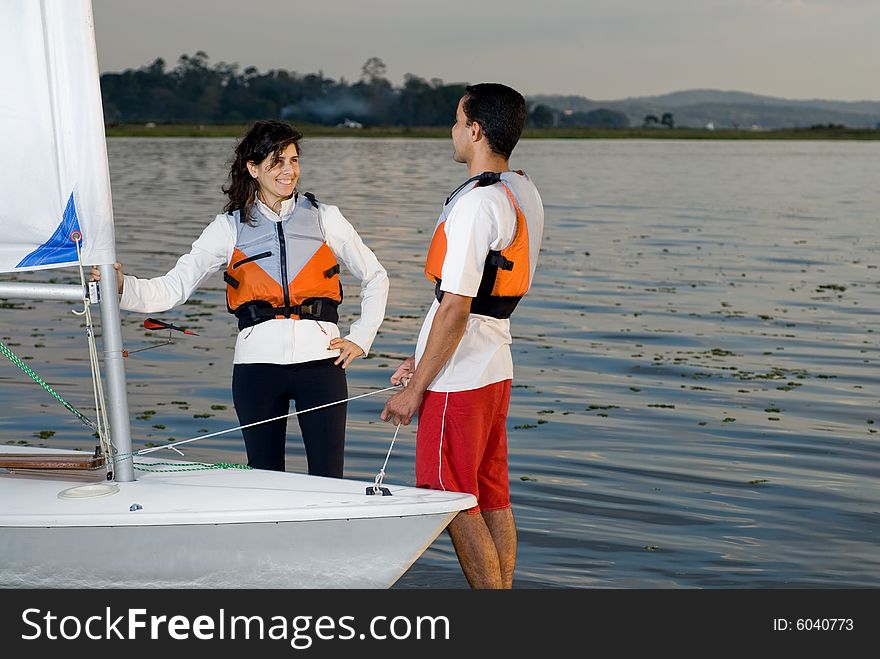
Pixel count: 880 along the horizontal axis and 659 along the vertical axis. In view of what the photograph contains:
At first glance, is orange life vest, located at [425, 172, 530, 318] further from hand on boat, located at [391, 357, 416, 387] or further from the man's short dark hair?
hand on boat, located at [391, 357, 416, 387]

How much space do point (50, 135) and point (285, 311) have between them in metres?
1.23

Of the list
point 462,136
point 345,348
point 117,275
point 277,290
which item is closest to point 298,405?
point 345,348

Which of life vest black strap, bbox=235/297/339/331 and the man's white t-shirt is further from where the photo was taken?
life vest black strap, bbox=235/297/339/331

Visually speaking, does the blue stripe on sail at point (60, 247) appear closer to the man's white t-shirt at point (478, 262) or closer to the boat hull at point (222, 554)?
the boat hull at point (222, 554)

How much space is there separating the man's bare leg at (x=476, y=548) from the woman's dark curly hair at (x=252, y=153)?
1671mm

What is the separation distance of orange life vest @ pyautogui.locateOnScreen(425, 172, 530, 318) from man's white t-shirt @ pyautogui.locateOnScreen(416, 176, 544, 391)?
0.04m

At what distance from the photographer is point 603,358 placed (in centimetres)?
1354

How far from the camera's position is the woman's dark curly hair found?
564 centimetres

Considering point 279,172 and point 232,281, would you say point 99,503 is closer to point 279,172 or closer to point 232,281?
point 232,281

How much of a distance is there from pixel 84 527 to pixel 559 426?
5.83m

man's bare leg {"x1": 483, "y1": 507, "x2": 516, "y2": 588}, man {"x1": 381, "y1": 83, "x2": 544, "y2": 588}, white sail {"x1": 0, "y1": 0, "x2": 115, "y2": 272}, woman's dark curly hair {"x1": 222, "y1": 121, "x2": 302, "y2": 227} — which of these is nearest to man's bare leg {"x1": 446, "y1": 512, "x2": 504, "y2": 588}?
man {"x1": 381, "y1": 83, "x2": 544, "y2": 588}

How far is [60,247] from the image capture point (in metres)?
5.23
